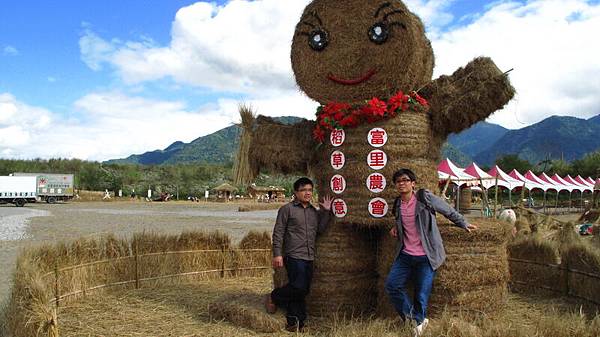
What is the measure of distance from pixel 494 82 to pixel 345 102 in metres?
1.51

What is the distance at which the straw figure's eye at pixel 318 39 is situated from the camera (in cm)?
546

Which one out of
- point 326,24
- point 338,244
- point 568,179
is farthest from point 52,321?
point 568,179

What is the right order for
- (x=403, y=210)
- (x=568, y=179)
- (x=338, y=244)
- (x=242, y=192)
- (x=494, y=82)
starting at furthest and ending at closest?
(x=242, y=192) → (x=568, y=179) → (x=338, y=244) → (x=494, y=82) → (x=403, y=210)

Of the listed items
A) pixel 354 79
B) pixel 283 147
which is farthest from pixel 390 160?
pixel 283 147

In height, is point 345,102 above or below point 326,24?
below

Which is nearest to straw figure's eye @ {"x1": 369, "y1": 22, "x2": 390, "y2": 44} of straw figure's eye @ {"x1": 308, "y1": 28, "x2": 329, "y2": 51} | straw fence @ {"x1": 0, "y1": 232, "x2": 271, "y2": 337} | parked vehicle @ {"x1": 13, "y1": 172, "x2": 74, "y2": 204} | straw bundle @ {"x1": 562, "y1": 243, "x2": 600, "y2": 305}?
straw figure's eye @ {"x1": 308, "y1": 28, "x2": 329, "y2": 51}

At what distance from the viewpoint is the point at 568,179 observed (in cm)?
3484

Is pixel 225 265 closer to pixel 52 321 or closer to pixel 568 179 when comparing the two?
pixel 52 321

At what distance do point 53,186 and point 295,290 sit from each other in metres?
43.8

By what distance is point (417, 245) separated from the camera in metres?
4.45

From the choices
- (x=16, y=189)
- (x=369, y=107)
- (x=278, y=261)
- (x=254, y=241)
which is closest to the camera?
(x=278, y=261)

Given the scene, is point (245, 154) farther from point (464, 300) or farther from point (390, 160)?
point (464, 300)

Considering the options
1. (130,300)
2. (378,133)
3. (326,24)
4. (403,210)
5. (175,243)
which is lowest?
(130,300)

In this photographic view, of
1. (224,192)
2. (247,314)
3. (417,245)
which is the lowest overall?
(247,314)
